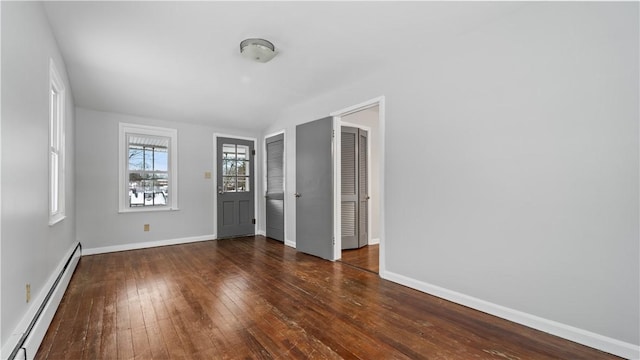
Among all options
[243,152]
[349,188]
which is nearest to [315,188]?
[349,188]

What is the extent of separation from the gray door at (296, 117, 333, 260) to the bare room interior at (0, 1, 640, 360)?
41 mm

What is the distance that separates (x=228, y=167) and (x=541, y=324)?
5.18 metres

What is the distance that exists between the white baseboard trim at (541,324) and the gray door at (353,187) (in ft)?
5.88

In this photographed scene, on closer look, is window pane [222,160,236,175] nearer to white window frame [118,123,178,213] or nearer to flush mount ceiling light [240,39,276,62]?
white window frame [118,123,178,213]

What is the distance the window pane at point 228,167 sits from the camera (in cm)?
553

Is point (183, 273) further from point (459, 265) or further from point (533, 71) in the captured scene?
point (533, 71)

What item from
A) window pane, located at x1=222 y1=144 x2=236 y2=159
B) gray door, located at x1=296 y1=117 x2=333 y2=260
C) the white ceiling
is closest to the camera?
the white ceiling

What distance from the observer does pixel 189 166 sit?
512 centimetres

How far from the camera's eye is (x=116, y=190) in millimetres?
4465

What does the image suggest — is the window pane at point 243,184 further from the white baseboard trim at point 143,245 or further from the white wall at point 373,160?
the white wall at point 373,160

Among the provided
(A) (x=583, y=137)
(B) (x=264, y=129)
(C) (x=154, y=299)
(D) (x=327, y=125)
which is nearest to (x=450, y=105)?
(A) (x=583, y=137)

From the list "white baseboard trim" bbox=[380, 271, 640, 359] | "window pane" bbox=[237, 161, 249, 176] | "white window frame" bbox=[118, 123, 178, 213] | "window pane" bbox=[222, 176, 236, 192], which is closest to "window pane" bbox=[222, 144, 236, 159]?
"window pane" bbox=[237, 161, 249, 176]

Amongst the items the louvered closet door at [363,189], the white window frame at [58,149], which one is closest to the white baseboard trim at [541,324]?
the louvered closet door at [363,189]

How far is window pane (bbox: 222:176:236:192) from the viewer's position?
217 inches
